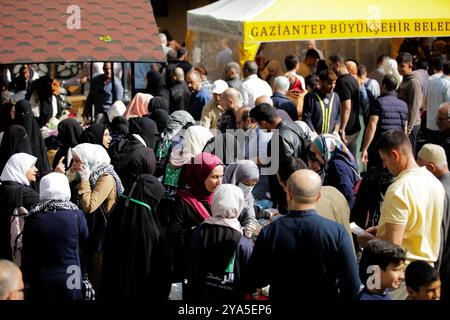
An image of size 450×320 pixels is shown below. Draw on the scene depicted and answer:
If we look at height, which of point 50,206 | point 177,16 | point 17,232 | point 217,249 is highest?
point 177,16

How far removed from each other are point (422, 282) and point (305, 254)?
2.24 feet

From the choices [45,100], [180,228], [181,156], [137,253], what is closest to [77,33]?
[45,100]

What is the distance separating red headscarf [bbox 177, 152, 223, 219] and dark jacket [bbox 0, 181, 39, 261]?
4.55 ft

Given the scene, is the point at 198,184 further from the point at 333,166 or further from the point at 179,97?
the point at 179,97

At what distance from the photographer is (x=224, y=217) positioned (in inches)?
221

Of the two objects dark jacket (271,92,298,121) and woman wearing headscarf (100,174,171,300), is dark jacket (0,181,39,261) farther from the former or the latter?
dark jacket (271,92,298,121)

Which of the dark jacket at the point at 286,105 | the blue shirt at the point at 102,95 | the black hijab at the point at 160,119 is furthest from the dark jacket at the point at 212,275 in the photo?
the blue shirt at the point at 102,95

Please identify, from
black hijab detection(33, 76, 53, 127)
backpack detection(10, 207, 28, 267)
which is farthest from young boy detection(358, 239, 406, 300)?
black hijab detection(33, 76, 53, 127)

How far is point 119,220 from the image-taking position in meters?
5.86

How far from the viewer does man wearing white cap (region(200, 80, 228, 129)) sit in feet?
35.0

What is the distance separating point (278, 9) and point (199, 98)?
Result: 220cm

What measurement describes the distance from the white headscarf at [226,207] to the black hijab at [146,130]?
139 inches
